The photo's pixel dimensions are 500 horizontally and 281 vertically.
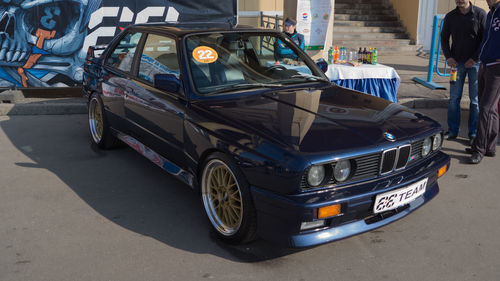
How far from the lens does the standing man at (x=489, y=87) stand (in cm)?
529

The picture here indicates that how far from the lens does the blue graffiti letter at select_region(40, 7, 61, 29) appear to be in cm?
797

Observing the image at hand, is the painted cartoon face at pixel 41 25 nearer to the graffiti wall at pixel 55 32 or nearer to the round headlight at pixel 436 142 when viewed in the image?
the graffiti wall at pixel 55 32

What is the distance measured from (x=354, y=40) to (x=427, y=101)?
5255mm

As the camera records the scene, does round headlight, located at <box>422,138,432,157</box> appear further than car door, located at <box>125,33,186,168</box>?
No

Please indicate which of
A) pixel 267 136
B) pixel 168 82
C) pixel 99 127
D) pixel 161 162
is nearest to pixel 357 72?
pixel 99 127

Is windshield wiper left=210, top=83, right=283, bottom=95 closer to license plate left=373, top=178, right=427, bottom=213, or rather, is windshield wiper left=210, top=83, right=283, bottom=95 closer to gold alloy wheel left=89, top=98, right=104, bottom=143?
license plate left=373, top=178, right=427, bottom=213

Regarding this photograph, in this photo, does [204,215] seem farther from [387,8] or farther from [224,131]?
[387,8]

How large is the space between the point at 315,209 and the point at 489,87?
3.44 metres

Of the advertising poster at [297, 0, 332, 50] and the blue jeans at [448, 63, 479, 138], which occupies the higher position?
the advertising poster at [297, 0, 332, 50]

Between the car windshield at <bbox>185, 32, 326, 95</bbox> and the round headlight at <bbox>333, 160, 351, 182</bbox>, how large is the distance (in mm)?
1269

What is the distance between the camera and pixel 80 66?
8.30 metres

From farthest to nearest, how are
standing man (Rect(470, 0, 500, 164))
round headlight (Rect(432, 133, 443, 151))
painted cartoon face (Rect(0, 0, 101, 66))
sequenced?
painted cartoon face (Rect(0, 0, 101, 66)) < standing man (Rect(470, 0, 500, 164)) < round headlight (Rect(432, 133, 443, 151))

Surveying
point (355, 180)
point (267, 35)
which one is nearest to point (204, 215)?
point (355, 180)

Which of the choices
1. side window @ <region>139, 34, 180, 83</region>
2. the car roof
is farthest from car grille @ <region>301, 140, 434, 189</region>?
the car roof
